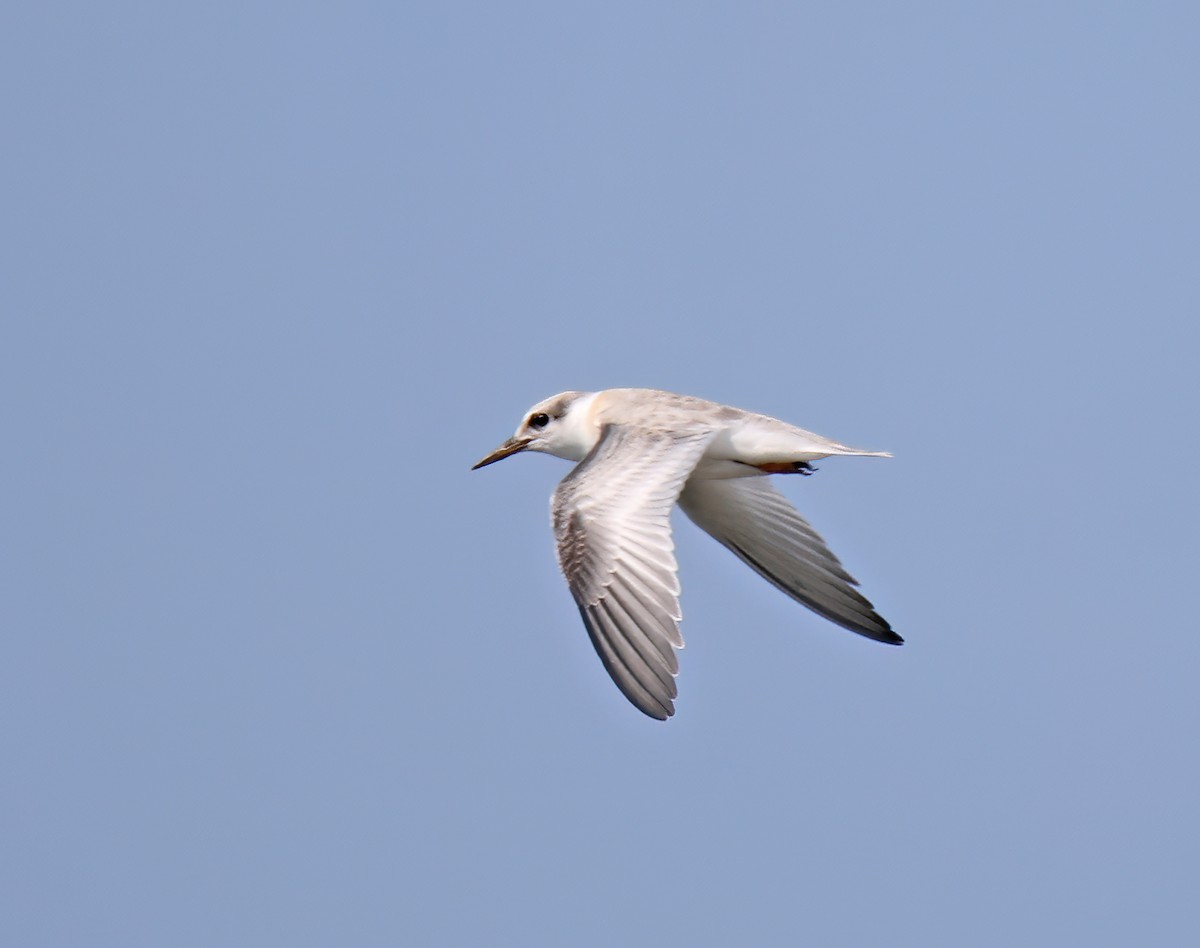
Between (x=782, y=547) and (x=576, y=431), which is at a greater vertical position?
(x=576, y=431)

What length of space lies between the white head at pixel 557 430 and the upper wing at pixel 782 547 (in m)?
0.88

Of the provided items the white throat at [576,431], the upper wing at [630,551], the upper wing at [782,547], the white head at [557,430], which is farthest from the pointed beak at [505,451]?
the upper wing at [630,551]

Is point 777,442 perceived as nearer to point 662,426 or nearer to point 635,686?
point 662,426

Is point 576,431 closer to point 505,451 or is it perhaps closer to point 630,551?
point 505,451

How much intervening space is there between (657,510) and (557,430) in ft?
9.26

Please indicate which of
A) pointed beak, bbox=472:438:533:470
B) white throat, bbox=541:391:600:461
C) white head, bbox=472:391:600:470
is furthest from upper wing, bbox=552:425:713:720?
pointed beak, bbox=472:438:533:470

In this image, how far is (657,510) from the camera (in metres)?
12.4

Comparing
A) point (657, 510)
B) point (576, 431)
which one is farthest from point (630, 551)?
point (576, 431)

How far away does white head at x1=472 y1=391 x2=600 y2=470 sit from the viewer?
1479 centimetres

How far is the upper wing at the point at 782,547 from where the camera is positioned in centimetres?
1452

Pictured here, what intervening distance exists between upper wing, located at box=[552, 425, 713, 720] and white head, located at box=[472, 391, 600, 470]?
1.41 m

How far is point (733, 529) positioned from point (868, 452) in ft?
5.69

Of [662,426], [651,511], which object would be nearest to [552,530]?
[651,511]

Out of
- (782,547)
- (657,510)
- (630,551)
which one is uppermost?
(657,510)
